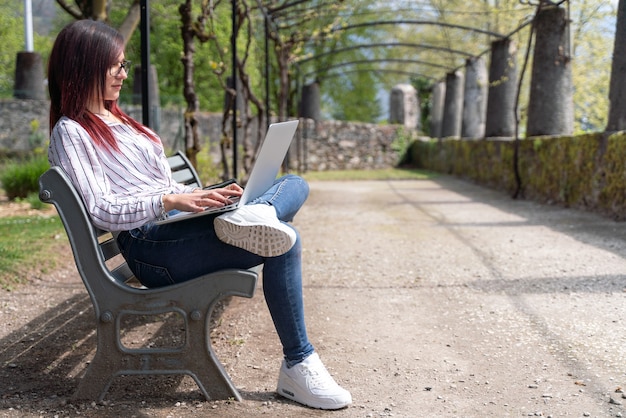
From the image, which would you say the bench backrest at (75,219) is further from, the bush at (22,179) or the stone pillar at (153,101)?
the stone pillar at (153,101)

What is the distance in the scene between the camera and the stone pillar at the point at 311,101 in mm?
19672

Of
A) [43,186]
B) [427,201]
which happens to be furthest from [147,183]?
[427,201]

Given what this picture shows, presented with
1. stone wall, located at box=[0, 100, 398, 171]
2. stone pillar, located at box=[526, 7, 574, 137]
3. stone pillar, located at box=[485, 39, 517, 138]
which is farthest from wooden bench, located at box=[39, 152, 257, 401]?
stone pillar, located at box=[485, 39, 517, 138]

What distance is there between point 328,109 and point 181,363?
3953 cm

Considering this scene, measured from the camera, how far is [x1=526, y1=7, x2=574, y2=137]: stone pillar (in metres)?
9.22

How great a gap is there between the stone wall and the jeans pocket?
10.2 metres

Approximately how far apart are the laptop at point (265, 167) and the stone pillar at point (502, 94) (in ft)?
34.0

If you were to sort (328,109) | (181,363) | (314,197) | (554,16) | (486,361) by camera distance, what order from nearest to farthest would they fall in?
(181,363) → (486,361) → (554,16) → (314,197) → (328,109)

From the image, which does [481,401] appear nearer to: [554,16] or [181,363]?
[181,363]

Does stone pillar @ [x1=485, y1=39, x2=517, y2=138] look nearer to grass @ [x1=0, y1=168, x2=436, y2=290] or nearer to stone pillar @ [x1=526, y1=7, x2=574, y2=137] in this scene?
stone pillar @ [x1=526, y1=7, x2=574, y2=137]

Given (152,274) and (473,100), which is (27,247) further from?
(473,100)

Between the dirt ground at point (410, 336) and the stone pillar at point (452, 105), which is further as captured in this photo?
the stone pillar at point (452, 105)

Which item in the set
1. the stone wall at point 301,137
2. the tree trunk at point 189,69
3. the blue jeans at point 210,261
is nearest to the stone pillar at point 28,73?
the stone wall at point 301,137

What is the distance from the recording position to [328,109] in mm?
41250
